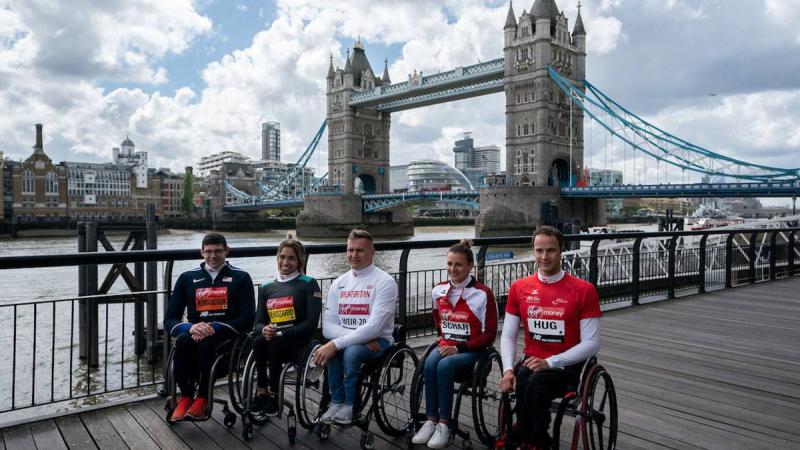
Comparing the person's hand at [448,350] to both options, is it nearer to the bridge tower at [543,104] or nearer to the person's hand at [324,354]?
the person's hand at [324,354]

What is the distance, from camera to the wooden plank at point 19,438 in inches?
121

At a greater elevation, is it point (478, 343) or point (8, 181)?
point (8, 181)

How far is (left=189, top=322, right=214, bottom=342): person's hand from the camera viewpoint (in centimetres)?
332

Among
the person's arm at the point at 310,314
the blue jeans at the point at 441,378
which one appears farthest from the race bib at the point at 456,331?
the person's arm at the point at 310,314

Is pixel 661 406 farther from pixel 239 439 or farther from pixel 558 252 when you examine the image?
pixel 239 439

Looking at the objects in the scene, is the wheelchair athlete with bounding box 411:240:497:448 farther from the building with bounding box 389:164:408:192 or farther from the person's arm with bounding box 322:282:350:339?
the building with bounding box 389:164:408:192

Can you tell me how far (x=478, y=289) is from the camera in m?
3.32

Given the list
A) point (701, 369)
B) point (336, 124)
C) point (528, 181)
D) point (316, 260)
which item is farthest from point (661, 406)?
point (336, 124)

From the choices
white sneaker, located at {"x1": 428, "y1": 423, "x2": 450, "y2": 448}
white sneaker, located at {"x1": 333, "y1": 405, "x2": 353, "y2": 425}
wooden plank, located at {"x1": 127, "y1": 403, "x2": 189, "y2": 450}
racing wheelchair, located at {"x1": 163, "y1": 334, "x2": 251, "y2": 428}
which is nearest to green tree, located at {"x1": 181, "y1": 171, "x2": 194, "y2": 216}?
wooden plank, located at {"x1": 127, "y1": 403, "x2": 189, "y2": 450}

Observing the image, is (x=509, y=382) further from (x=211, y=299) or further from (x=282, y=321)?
(x=211, y=299)

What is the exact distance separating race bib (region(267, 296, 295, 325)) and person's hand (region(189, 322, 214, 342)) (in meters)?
0.35

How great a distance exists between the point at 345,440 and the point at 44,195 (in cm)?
8469

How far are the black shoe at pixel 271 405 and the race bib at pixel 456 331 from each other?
1.02m

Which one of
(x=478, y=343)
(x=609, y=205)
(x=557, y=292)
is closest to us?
(x=557, y=292)
